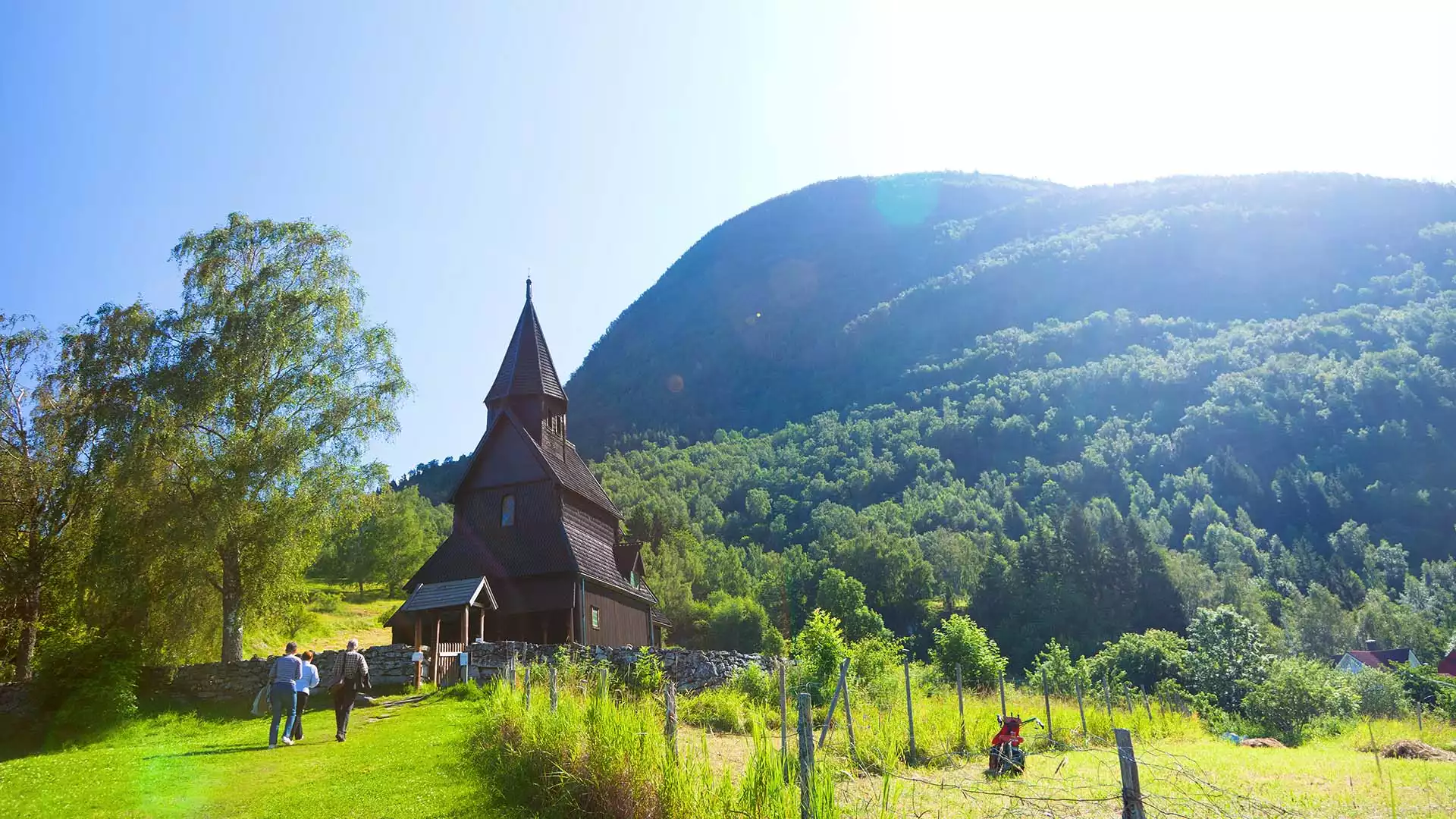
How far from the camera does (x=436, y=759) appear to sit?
12828mm

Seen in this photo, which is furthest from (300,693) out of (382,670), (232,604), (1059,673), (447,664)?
(1059,673)

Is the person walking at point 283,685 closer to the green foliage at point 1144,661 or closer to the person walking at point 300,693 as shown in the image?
the person walking at point 300,693

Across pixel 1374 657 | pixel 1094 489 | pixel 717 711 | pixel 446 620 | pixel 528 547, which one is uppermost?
pixel 1094 489

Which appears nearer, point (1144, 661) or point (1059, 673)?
point (1059, 673)

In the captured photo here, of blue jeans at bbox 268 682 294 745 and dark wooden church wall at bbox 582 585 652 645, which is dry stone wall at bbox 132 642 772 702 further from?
dark wooden church wall at bbox 582 585 652 645

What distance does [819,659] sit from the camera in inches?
982

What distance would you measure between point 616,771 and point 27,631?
22793mm

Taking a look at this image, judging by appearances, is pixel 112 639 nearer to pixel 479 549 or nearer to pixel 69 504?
pixel 69 504

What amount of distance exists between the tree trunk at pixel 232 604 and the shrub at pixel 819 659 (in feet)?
52.1

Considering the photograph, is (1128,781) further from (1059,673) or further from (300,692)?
(1059,673)

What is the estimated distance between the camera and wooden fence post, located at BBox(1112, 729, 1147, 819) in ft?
17.0

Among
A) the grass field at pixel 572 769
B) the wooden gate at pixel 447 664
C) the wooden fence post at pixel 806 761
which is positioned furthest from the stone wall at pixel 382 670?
the wooden fence post at pixel 806 761

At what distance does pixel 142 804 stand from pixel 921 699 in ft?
59.6

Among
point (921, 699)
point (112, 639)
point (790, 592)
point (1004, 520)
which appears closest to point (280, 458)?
point (112, 639)
